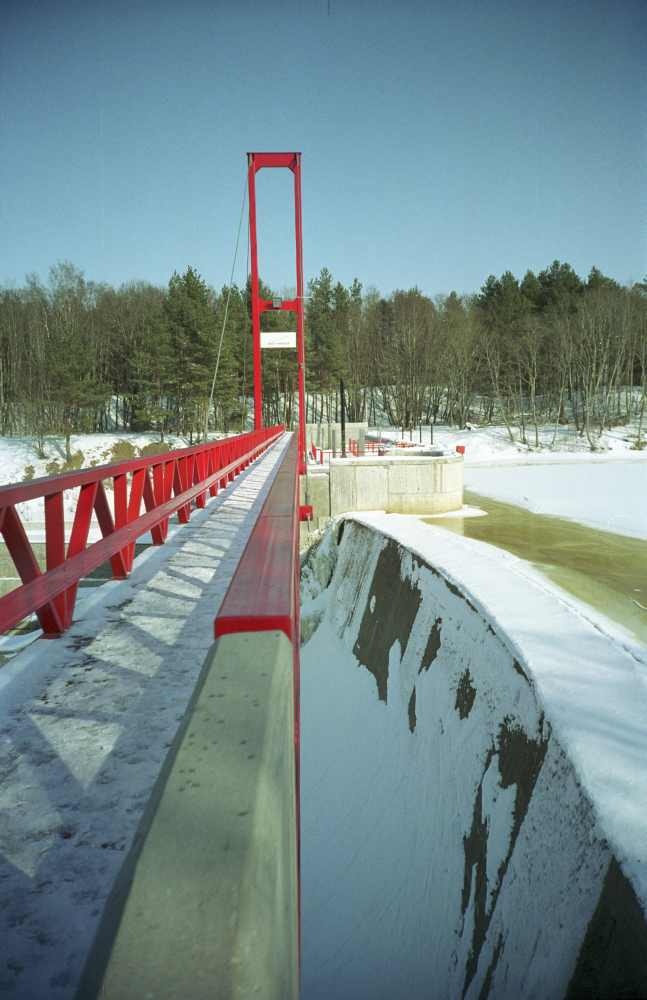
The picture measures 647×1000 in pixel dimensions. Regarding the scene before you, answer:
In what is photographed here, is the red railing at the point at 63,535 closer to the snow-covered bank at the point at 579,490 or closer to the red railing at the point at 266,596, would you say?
the red railing at the point at 266,596

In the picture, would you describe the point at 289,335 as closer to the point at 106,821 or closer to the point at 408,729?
the point at 408,729

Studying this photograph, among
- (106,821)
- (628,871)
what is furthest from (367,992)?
(106,821)

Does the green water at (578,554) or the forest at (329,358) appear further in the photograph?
the forest at (329,358)

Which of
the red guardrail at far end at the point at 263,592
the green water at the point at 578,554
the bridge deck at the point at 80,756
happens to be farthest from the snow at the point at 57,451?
the red guardrail at far end at the point at 263,592

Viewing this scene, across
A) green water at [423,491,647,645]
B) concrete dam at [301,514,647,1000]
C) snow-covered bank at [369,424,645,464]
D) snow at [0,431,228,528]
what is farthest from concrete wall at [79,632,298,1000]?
snow at [0,431,228,528]

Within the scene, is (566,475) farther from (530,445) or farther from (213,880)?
(213,880)

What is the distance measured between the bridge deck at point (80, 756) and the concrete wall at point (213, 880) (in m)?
0.47

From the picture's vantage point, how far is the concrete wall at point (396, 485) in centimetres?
1684

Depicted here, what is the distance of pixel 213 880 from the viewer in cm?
77

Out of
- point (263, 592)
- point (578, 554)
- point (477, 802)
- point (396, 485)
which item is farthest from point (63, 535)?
point (396, 485)

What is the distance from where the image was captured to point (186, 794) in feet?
3.01

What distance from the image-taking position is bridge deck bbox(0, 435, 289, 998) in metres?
1.15

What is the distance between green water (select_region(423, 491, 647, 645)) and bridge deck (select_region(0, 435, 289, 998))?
17.7ft

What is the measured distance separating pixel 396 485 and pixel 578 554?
660 centimetres
